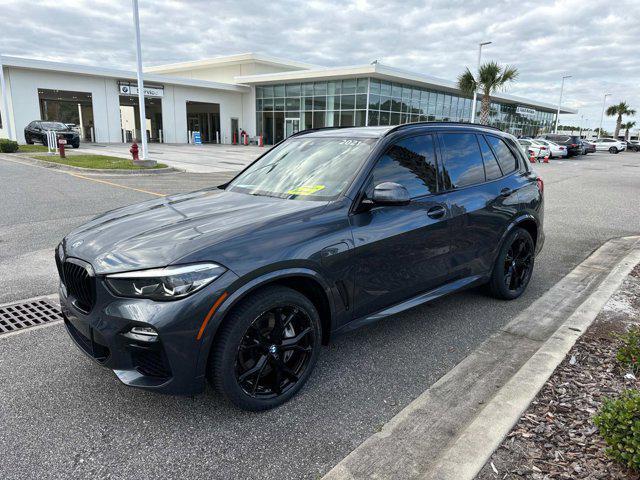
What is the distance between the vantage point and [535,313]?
15.1ft

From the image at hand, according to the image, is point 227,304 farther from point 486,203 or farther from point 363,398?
point 486,203

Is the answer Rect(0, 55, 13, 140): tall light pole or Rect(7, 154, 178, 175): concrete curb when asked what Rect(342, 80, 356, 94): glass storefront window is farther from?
Rect(0, 55, 13, 140): tall light pole

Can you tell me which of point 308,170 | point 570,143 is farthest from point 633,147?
point 308,170

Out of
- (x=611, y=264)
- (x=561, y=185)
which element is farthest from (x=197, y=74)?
(x=611, y=264)

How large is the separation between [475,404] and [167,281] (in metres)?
2.09

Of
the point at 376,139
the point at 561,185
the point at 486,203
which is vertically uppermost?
the point at 376,139

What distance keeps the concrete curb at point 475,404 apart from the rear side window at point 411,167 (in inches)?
56.8

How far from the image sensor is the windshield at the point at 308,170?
345 cm

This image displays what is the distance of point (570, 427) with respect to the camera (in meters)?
2.64

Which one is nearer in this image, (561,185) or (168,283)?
(168,283)

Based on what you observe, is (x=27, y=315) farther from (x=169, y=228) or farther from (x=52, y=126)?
(x=52, y=126)

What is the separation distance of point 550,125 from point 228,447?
83088 mm

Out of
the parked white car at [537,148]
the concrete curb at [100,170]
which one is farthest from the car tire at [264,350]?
the parked white car at [537,148]

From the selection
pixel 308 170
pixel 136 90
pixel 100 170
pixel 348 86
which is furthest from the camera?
pixel 348 86
